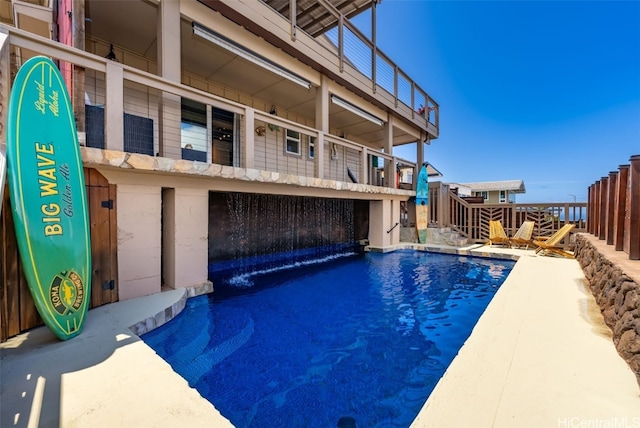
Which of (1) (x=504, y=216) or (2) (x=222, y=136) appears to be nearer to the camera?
(2) (x=222, y=136)

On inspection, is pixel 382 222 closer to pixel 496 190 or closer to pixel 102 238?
pixel 102 238

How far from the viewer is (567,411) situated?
6.41 ft

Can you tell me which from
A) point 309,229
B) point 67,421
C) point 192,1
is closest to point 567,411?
point 67,421

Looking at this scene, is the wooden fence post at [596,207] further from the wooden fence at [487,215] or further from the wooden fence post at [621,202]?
the wooden fence post at [621,202]

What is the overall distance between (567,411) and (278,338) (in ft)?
10.1

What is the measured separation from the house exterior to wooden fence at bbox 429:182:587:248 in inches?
126

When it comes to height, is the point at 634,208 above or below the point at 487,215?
above

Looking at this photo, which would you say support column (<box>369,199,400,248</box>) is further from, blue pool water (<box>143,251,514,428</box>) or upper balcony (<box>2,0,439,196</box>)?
blue pool water (<box>143,251,514,428</box>)

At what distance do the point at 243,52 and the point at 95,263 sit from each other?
17.5 ft

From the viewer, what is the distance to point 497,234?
37.1ft

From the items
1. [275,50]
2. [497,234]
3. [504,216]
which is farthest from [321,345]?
[504,216]

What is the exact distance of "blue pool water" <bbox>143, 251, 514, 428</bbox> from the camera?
2533 millimetres

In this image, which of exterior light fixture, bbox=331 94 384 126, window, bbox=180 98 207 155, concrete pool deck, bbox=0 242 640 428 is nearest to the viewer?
concrete pool deck, bbox=0 242 640 428

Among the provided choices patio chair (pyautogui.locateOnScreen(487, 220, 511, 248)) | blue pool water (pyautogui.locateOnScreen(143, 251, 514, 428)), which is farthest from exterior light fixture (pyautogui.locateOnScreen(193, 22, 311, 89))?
patio chair (pyautogui.locateOnScreen(487, 220, 511, 248))
